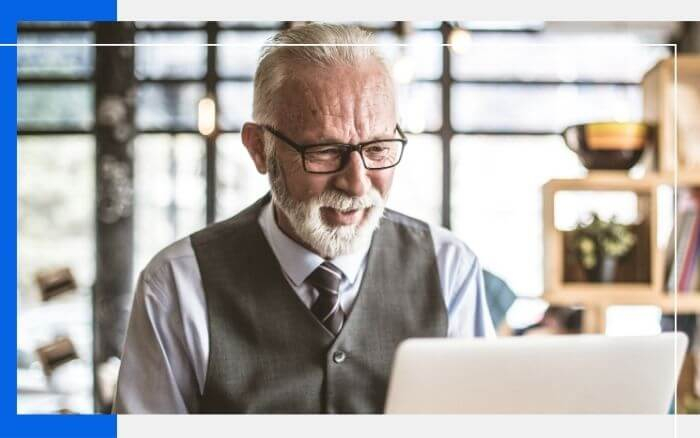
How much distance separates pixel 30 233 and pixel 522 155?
4.04ft

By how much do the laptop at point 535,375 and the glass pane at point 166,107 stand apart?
0.81 meters

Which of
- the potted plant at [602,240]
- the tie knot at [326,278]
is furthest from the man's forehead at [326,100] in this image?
the potted plant at [602,240]

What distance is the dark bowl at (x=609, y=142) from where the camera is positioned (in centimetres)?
208

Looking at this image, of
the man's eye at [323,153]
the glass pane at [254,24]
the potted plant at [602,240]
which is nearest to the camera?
the man's eye at [323,153]

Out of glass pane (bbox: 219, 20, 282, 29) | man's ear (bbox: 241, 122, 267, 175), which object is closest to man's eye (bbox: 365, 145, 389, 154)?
man's ear (bbox: 241, 122, 267, 175)

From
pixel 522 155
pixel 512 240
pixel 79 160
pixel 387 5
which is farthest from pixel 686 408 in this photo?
pixel 79 160

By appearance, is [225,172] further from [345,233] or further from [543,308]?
[543,308]

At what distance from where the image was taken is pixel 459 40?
6.88 feet

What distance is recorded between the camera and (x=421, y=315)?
2.01 m

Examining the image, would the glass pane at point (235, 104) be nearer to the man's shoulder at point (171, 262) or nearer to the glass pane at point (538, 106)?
the man's shoulder at point (171, 262)

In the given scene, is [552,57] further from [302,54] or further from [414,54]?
[302,54]

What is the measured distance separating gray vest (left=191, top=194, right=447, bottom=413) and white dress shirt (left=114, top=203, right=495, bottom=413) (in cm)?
2

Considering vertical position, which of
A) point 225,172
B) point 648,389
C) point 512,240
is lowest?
point 648,389

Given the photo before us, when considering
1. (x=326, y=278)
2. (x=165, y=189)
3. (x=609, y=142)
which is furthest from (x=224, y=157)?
(x=609, y=142)
